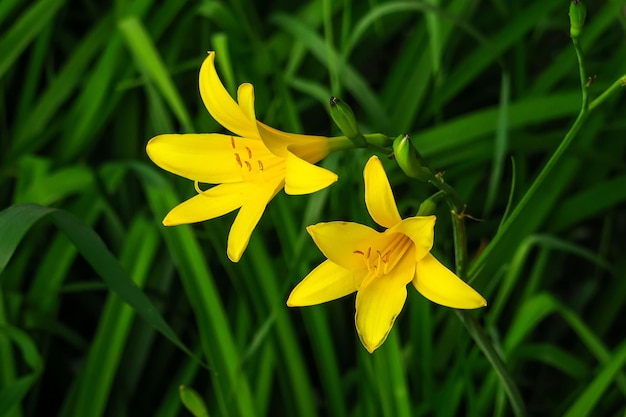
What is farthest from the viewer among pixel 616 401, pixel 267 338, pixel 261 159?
pixel 616 401

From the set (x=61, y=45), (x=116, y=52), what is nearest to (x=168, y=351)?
(x=116, y=52)

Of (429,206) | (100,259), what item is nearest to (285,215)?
(100,259)

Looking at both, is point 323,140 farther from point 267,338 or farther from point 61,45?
point 61,45

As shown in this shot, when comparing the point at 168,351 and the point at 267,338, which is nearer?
the point at 267,338

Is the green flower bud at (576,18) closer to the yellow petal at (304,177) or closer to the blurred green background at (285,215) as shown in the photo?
the yellow petal at (304,177)

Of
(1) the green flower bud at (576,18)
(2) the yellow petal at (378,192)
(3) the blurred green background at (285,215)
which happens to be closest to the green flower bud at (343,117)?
(2) the yellow petal at (378,192)

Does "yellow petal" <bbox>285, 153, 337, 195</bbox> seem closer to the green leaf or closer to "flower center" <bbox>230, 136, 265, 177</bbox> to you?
"flower center" <bbox>230, 136, 265, 177</bbox>

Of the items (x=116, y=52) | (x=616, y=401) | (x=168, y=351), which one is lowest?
(x=616, y=401)

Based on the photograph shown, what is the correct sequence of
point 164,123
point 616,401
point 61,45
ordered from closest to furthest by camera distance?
point 164,123, point 616,401, point 61,45

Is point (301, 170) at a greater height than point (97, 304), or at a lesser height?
greater
